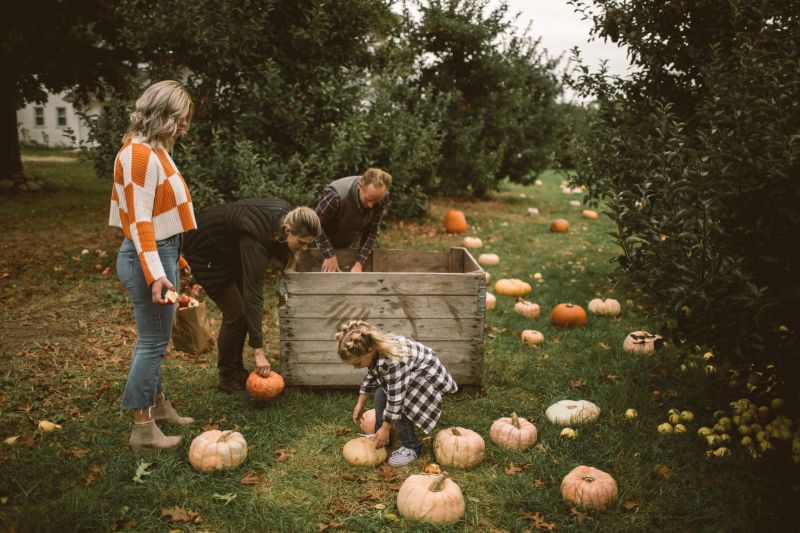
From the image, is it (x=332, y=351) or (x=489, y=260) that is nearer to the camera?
(x=332, y=351)

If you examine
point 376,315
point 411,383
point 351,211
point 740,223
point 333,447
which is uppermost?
point 740,223

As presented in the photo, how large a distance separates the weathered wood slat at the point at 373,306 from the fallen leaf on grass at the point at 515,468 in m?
1.20

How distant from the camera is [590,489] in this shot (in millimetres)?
3277

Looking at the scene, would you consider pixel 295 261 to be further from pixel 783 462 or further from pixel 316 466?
pixel 783 462

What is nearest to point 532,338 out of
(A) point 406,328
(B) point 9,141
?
(A) point 406,328

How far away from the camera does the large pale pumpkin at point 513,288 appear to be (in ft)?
24.5

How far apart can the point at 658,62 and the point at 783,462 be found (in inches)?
175

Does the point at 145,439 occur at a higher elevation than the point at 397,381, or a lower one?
lower

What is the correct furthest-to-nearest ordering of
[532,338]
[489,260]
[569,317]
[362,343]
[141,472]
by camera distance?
[489,260] → [569,317] → [532,338] → [141,472] → [362,343]

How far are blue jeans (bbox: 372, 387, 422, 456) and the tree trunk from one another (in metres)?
14.5

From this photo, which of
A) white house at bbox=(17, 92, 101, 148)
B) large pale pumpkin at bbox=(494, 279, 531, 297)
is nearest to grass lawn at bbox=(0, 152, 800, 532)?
large pale pumpkin at bbox=(494, 279, 531, 297)

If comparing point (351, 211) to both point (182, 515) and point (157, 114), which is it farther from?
point (182, 515)

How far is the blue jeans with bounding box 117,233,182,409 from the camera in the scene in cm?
339

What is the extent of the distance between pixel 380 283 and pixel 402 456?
4.23 feet
